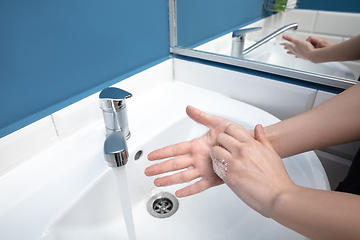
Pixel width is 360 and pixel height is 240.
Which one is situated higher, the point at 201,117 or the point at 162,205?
the point at 201,117

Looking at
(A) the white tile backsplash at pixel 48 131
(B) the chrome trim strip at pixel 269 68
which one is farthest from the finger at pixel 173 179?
(B) the chrome trim strip at pixel 269 68

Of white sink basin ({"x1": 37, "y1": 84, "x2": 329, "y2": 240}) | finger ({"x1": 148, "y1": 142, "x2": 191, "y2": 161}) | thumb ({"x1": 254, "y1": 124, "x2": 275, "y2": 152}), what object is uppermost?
thumb ({"x1": 254, "y1": 124, "x2": 275, "y2": 152})

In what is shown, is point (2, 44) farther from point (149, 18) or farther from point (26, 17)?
point (149, 18)

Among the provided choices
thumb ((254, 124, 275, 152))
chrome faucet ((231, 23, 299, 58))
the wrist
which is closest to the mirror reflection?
chrome faucet ((231, 23, 299, 58))

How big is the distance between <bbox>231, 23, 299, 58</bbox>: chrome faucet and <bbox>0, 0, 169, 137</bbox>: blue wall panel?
0.24 m

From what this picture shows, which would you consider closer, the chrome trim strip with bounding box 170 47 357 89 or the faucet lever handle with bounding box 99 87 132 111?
the faucet lever handle with bounding box 99 87 132 111

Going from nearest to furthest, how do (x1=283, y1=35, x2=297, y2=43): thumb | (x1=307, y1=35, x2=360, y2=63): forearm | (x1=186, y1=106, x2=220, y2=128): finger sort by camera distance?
(x1=186, y1=106, x2=220, y2=128): finger < (x1=307, y1=35, x2=360, y2=63): forearm < (x1=283, y1=35, x2=297, y2=43): thumb

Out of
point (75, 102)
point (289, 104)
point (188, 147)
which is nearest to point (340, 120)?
point (289, 104)

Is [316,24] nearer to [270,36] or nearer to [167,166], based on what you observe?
[270,36]

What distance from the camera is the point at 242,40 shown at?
0.69 meters

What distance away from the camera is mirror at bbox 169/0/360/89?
591 millimetres

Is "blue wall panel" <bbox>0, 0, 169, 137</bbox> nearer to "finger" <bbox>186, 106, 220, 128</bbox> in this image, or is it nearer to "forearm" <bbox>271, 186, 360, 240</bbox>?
"finger" <bbox>186, 106, 220, 128</bbox>

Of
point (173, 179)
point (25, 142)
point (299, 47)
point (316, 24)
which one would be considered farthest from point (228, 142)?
point (316, 24)

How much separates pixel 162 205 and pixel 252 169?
28 centimetres
